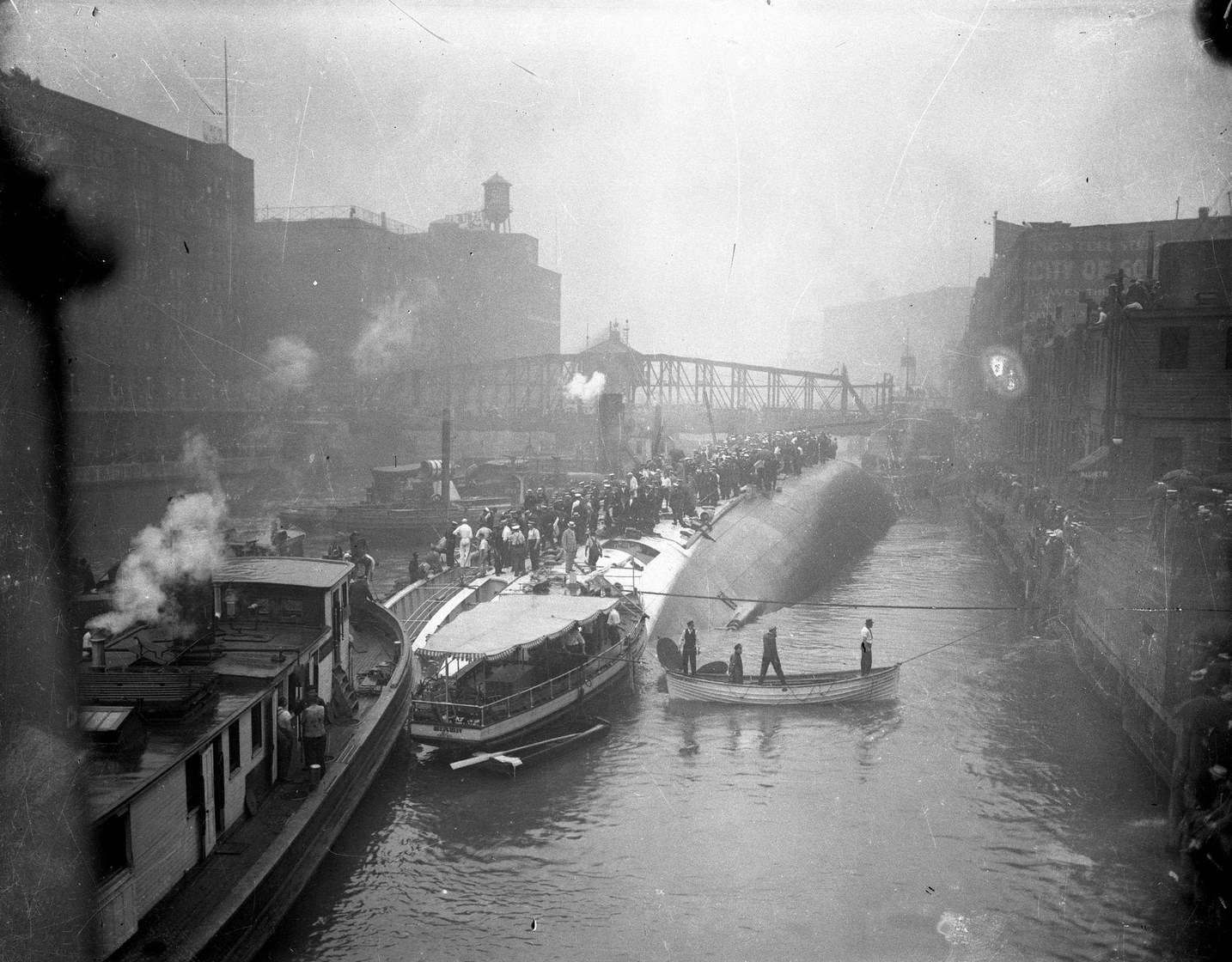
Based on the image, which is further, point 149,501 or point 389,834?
point 149,501

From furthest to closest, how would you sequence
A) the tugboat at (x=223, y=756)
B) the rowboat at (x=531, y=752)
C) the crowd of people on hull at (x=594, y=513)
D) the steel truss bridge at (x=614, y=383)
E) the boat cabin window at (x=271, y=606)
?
1. the steel truss bridge at (x=614, y=383)
2. the crowd of people on hull at (x=594, y=513)
3. the rowboat at (x=531, y=752)
4. the boat cabin window at (x=271, y=606)
5. the tugboat at (x=223, y=756)

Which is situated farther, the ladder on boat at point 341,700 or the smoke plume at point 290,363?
the smoke plume at point 290,363

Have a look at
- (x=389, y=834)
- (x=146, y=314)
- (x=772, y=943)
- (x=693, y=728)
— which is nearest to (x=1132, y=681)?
(x=693, y=728)

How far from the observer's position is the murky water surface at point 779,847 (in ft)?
49.4

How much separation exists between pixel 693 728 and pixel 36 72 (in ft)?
161

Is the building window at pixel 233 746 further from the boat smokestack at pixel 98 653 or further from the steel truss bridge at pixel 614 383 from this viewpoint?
the steel truss bridge at pixel 614 383

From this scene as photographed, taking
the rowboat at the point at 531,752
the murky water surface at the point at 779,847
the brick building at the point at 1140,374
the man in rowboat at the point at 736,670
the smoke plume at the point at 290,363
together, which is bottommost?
the murky water surface at the point at 779,847

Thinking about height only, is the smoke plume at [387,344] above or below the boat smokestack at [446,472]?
above

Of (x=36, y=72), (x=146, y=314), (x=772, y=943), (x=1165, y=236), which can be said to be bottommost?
(x=772, y=943)

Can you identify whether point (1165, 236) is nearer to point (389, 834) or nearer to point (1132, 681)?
point (1132, 681)

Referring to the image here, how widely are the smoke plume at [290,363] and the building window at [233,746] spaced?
82.2 metres

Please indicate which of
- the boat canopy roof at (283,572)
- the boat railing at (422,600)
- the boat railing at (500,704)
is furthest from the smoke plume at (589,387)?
the boat canopy roof at (283,572)

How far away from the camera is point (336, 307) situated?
10312 centimetres

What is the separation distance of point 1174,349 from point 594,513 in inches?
924
